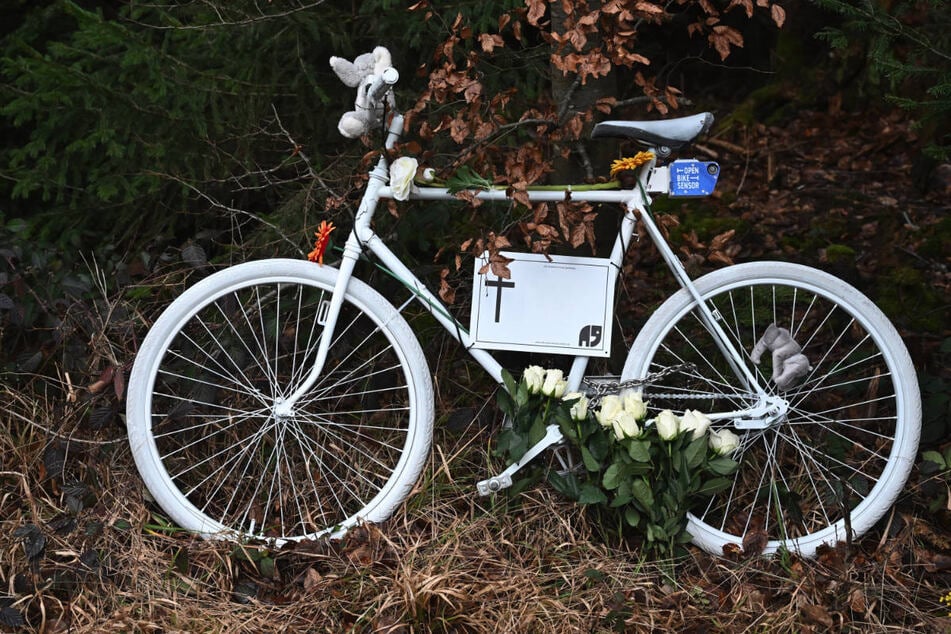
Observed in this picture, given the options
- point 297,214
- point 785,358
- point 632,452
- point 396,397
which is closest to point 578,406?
point 632,452

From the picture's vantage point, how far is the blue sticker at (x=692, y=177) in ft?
8.86

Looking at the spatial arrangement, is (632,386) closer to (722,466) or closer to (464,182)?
(722,466)

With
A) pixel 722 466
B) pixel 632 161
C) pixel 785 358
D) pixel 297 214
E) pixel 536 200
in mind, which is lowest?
pixel 722 466

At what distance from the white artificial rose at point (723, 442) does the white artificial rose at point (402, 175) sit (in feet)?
3.63

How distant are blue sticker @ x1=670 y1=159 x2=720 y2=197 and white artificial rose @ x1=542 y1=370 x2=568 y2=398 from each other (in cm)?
63

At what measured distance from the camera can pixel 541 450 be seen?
2764 mm

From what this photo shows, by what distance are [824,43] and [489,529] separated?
360 centimetres

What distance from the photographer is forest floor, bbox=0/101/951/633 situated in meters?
2.51

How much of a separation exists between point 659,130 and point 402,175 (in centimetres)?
73

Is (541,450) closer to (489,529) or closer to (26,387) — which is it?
(489,529)

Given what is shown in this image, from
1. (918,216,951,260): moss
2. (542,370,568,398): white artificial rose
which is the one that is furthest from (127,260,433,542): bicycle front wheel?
(918,216,951,260): moss

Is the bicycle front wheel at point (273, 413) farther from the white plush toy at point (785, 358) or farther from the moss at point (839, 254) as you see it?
the moss at point (839, 254)

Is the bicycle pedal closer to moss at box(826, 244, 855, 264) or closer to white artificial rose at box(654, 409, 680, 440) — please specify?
white artificial rose at box(654, 409, 680, 440)

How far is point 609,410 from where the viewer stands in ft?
8.80
